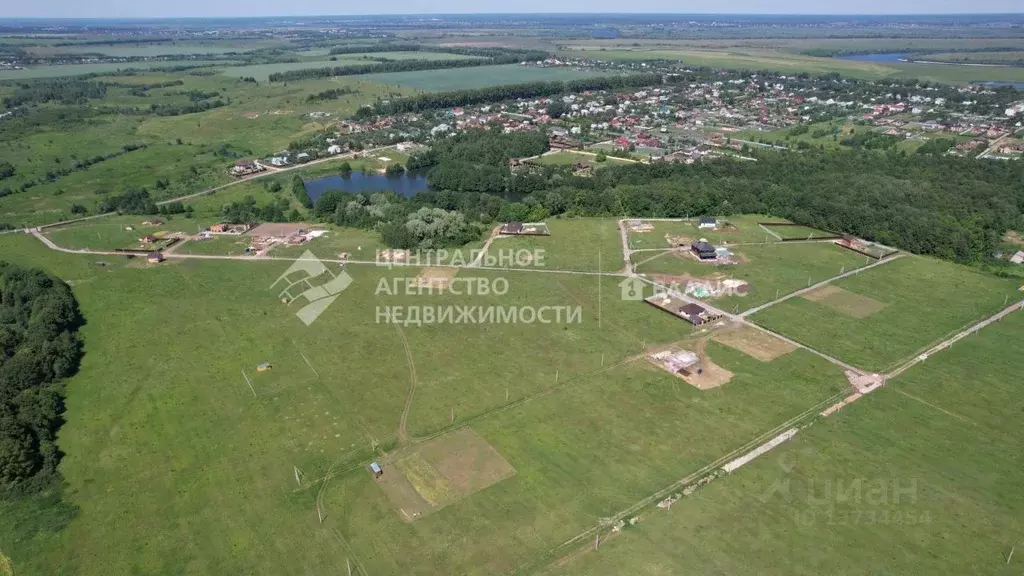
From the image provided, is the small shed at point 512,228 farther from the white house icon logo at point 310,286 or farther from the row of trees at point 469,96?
the row of trees at point 469,96

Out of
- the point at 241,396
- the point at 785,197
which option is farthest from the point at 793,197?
the point at 241,396

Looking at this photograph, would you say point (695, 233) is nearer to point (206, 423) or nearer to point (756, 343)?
point (756, 343)

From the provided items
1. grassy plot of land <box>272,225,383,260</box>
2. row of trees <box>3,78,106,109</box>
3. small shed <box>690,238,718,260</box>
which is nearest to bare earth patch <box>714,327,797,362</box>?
small shed <box>690,238,718,260</box>

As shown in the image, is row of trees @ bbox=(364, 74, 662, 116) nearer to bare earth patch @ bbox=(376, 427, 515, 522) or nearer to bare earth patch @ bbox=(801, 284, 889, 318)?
bare earth patch @ bbox=(801, 284, 889, 318)

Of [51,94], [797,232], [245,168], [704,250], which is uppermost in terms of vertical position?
[51,94]

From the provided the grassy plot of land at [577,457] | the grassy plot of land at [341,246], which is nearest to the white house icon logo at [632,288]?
the grassy plot of land at [577,457]

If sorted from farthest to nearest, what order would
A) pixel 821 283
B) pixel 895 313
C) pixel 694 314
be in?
pixel 821 283 → pixel 895 313 → pixel 694 314
